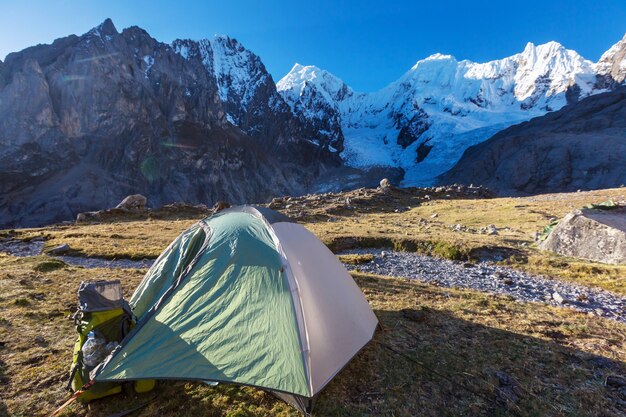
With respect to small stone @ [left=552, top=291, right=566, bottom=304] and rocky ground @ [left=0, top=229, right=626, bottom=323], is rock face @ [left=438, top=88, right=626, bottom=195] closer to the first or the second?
rocky ground @ [left=0, top=229, right=626, bottom=323]

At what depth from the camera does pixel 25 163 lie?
113 metres

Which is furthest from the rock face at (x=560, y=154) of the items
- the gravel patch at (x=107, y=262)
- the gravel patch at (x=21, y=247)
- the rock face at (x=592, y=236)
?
the gravel patch at (x=21, y=247)

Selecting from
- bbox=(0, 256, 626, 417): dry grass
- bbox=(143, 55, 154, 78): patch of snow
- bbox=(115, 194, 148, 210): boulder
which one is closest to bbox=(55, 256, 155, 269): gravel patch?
bbox=(0, 256, 626, 417): dry grass

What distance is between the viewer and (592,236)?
16203 millimetres

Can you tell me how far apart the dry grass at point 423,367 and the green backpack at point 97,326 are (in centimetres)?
20

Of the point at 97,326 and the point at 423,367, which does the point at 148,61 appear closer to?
the point at 97,326

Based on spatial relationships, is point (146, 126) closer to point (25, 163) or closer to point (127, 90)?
point (127, 90)

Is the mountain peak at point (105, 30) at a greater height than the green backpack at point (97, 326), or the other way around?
the mountain peak at point (105, 30)

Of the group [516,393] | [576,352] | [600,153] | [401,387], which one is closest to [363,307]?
[401,387]

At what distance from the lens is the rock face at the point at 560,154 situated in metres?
99.4

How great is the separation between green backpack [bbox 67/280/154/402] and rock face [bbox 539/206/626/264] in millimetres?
18932

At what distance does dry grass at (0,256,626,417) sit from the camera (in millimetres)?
5480

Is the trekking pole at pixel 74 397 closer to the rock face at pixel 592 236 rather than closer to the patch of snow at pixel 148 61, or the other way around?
the rock face at pixel 592 236

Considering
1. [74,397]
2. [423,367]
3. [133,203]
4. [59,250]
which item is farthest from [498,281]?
[133,203]
